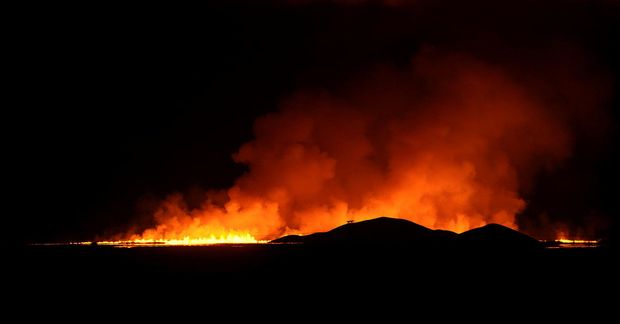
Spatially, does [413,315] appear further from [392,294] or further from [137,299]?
[137,299]

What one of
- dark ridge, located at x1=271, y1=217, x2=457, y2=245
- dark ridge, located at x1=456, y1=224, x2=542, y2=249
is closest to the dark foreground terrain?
dark ridge, located at x1=456, y1=224, x2=542, y2=249

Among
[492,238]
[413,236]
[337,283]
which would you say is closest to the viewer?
[337,283]

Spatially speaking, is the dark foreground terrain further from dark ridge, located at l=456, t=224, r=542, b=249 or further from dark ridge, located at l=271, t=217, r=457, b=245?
dark ridge, located at l=271, t=217, r=457, b=245

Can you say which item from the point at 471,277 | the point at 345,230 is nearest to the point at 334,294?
the point at 471,277

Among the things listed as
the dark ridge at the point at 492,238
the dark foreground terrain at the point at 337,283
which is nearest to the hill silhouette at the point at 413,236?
the dark ridge at the point at 492,238

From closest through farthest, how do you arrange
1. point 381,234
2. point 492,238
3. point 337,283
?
1. point 337,283
2. point 492,238
3. point 381,234

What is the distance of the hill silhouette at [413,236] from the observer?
479 feet

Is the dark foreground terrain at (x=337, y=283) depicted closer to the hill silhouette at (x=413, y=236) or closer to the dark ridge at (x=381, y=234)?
the hill silhouette at (x=413, y=236)

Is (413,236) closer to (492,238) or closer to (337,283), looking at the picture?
(492,238)

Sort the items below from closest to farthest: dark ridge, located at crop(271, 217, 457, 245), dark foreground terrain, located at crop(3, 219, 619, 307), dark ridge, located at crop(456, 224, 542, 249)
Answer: dark foreground terrain, located at crop(3, 219, 619, 307) < dark ridge, located at crop(456, 224, 542, 249) < dark ridge, located at crop(271, 217, 457, 245)

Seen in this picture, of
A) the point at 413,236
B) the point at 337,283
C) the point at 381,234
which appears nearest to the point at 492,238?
the point at 413,236

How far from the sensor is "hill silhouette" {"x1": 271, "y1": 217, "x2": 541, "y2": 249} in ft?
479

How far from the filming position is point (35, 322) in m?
39.0

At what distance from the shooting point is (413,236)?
509ft
